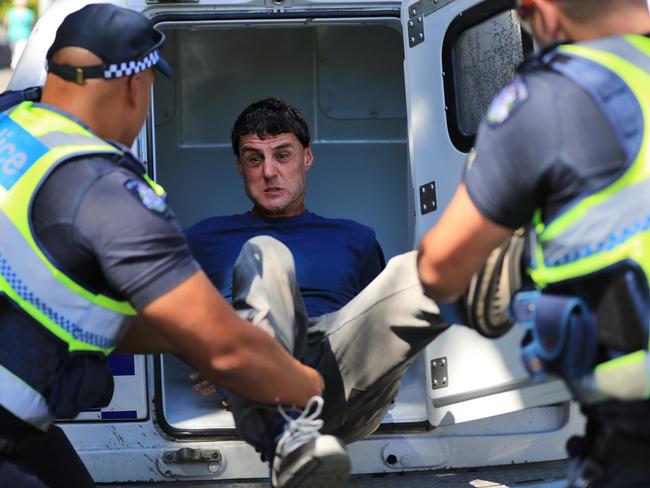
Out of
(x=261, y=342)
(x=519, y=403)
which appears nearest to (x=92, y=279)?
(x=261, y=342)

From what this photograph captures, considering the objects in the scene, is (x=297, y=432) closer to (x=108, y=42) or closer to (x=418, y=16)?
(x=108, y=42)

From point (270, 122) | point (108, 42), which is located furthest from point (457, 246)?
point (270, 122)

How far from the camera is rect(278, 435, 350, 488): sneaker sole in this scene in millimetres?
2725

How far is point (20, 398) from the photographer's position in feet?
8.07

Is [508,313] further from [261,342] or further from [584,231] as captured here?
[261,342]

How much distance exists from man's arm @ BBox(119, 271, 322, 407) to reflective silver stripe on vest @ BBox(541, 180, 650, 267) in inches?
30.6

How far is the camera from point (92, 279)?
8.01 feet

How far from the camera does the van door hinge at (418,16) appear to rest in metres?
3.94

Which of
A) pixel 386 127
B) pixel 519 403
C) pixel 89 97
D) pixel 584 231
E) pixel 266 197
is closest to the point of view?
pixel 584 231

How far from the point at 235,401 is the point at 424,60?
4.98 ft

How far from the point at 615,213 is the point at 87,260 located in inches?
42.2

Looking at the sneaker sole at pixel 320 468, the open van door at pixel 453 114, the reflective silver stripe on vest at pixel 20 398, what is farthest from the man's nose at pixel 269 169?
the reflective silver stripe on vest at pixel 20 398

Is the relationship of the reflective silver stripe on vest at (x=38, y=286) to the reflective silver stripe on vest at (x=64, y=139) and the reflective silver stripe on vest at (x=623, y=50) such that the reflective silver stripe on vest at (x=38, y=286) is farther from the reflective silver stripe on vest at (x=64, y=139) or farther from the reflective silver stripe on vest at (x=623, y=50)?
the reflective silver stripe on vest at (x=623, y=50)

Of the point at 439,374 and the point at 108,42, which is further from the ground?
the point at 108,42
